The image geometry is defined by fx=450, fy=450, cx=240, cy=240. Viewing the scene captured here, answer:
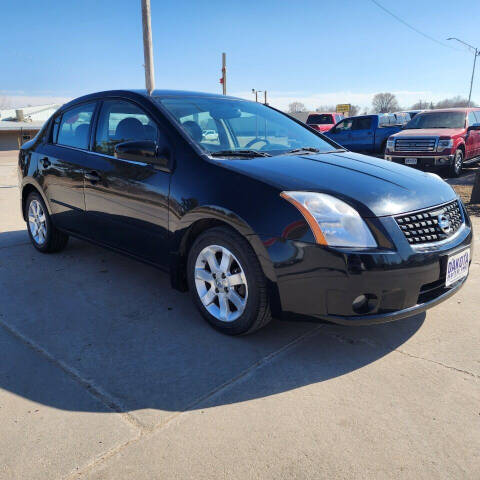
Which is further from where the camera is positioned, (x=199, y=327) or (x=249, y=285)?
(x=199, y=327)

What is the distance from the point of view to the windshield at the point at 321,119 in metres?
23.8

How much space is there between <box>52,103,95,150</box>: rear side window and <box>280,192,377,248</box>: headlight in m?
2.36

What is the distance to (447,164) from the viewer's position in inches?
416

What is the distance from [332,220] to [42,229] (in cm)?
357

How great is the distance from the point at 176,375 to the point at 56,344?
903 mm

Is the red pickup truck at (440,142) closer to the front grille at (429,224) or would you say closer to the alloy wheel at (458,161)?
the alloy wheel at (458,161)

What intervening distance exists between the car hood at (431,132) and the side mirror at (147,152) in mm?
9327

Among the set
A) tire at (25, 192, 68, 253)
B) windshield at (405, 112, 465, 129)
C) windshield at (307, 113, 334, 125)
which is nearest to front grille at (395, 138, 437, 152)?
windshield at (405, 112, 465, 129)

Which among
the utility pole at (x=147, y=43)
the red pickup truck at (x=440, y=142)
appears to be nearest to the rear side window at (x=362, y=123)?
the red pickup truck at (x=440, y=142)

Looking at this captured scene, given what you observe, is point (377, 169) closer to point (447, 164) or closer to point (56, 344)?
point (56, 344)

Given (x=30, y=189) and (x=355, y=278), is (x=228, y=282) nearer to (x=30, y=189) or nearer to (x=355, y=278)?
(x=355, y=278)

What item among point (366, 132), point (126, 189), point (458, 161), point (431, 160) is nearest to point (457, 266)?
point (126, 189)

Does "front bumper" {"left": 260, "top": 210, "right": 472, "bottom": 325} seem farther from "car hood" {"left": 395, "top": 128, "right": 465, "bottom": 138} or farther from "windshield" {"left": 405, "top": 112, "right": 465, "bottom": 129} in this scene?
"windshield" {"left": 405, "top": 112, "right": 465, "bottom": 129}

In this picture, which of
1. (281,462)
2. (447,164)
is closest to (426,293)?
(281,462)
